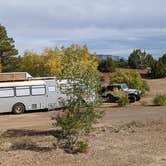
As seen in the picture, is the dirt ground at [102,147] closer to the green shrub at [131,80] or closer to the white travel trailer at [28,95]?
the white travel trailer at [28,95]

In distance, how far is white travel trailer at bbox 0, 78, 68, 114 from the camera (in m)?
36.8

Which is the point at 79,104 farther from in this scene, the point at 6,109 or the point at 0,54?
the point at 0,54

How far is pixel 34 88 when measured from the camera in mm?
37500

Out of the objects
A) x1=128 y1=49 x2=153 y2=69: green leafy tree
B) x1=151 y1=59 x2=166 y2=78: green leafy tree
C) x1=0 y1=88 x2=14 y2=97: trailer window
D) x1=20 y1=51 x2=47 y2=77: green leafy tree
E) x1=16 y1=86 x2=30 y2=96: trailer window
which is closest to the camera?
x1=0 y1=88 x2=14 y2=97: trailer window

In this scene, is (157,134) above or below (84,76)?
below

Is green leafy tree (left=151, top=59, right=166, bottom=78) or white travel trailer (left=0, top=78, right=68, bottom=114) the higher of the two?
green leafy tree (left=151, top=59, right=166, bottom=78)

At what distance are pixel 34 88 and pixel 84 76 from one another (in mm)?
20392

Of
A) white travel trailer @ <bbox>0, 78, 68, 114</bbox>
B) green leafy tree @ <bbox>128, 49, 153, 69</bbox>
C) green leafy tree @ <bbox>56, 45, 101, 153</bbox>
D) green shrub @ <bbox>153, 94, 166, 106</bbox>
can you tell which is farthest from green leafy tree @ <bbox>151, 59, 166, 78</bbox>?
green leafy tree @ <bbox>56, 45, 101, 153</bbox>

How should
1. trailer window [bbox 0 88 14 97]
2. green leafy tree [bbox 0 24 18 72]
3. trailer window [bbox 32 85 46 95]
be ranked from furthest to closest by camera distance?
1. green leafy tree [bbox 0 24 18 72]
2. trailer window [bbox 32 85 46 95]
3. trailer window [bbox 0 88 14 97]

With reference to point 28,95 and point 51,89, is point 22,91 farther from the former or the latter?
point 51,89

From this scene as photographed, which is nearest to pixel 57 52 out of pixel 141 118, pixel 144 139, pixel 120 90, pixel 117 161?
pixel 120 90

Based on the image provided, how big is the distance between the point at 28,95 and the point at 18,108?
3.89 ft

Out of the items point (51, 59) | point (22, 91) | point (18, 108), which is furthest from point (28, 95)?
point (51, 59)

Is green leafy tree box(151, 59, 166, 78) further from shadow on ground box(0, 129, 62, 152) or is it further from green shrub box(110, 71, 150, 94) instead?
shadow on ground box(0, 129, 62, 152)
